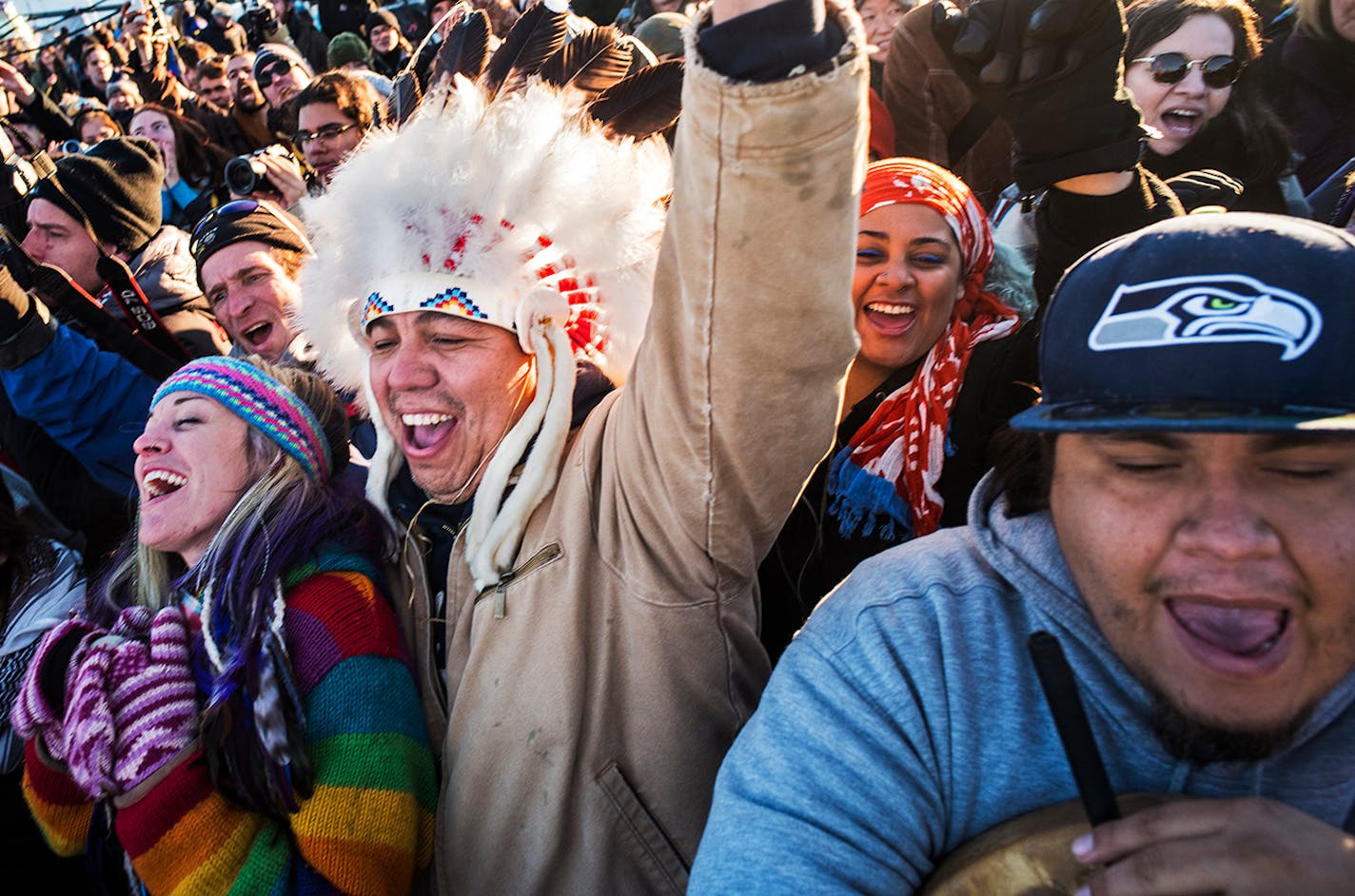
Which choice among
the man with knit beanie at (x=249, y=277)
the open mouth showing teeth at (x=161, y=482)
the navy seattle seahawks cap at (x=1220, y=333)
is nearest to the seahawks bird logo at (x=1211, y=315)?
the navy seattle seahawks cap at (x=1220, y=333)

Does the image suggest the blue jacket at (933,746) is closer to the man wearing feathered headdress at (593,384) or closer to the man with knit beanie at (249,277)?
the man wearing feathered headdress at (593,384)

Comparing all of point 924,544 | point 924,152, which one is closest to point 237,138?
point 924,152

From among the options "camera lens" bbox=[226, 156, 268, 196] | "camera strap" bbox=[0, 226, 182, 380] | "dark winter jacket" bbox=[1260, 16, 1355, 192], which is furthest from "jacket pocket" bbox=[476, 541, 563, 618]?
"camera lens" bbox=[226, 156, 268, 196]

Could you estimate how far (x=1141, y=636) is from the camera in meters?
1.07

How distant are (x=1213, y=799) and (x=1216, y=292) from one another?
53cm

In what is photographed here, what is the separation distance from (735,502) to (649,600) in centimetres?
24

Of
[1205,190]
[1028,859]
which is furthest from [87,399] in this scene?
[1205,190]

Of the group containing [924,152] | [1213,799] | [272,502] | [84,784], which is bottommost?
[84,784]

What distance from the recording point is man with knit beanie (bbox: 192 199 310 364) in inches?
125

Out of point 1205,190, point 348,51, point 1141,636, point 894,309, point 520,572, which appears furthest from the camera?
point 348,51

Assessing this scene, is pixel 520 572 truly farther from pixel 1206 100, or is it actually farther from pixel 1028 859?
pixel 1206 100

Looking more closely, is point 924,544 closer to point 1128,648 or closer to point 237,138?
point 1128,648

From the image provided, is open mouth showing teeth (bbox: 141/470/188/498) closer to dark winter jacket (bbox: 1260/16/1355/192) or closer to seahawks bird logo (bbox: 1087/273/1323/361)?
seahawks bird logo (bbox: 1087/273/1323/361)

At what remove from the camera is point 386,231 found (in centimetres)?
191
